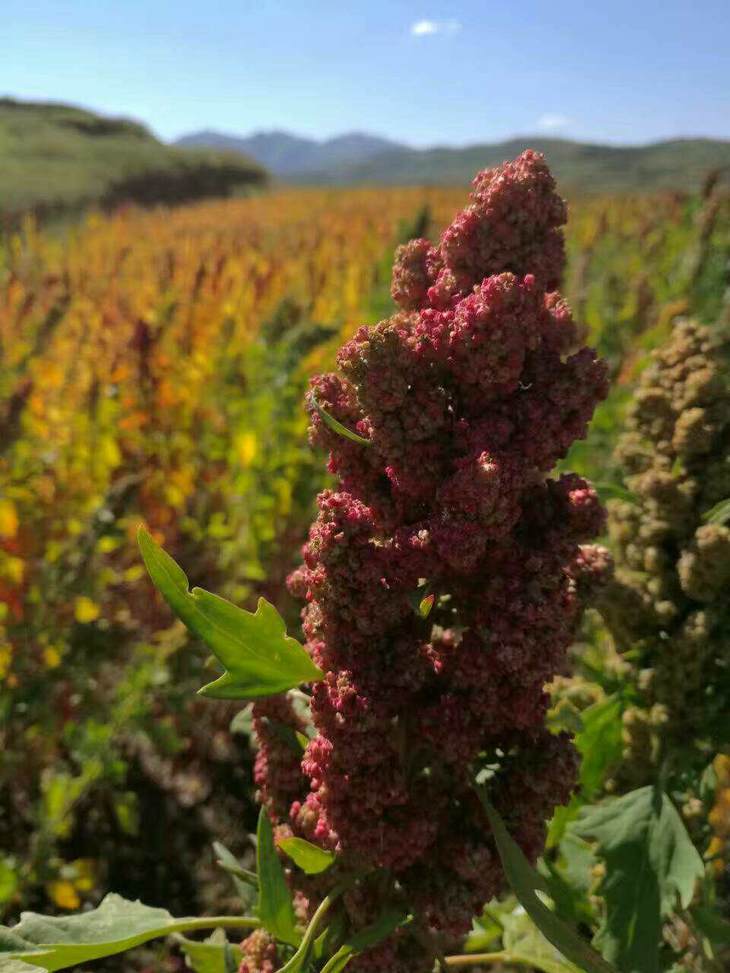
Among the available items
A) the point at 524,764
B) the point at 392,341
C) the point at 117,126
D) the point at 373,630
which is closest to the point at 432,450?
the point at 392,341

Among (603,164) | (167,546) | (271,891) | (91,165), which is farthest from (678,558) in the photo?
(603,164)

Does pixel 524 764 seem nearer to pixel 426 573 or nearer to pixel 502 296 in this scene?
pixel 426 573

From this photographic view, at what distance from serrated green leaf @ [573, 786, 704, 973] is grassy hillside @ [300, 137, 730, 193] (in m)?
5.85

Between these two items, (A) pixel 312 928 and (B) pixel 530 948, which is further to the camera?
(B) pixel 530 948

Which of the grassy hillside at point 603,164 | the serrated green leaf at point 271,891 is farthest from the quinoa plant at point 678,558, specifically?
the grassy hillside at point 603,164

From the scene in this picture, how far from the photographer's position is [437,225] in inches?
673

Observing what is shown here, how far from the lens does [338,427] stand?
1.11 m

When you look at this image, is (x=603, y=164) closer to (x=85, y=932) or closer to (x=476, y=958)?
(x=476, y=958)

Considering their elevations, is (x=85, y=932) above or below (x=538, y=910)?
below

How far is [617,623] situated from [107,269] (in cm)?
875

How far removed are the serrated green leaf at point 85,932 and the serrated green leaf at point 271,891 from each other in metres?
0.14

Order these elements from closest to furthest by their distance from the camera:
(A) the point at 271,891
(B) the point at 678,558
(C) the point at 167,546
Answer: (A) the point at 271,891, (B) the point at 678,558, (C) the point at 167,546

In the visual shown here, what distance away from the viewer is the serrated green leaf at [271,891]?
4.33ft

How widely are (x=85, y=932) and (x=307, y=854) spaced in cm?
44
